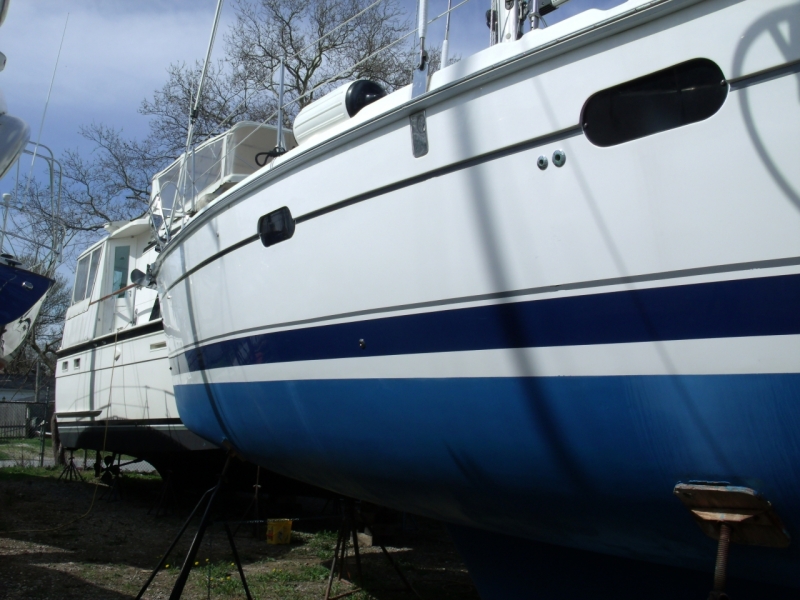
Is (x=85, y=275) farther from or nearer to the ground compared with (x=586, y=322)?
farther from the ground

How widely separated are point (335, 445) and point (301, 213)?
97 cm

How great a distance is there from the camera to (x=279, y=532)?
22.1 feet

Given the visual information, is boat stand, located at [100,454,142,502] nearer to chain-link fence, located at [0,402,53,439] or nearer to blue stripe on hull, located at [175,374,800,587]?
blue stripe on hull, located at [175,374,800,587]

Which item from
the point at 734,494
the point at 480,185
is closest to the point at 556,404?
the point at 734,494

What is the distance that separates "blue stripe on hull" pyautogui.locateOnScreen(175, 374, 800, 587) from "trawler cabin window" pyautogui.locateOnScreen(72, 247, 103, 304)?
25.3 feet

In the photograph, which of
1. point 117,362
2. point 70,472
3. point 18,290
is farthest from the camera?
point 70,472

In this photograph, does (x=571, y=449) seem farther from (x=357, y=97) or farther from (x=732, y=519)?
(x=357, y=97)

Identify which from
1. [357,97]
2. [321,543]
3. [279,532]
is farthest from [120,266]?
[357,97]

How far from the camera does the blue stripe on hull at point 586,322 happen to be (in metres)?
1.79

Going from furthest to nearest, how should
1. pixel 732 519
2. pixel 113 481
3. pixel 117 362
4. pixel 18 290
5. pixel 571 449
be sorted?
pixel 113 481 < pixel 117 362 < pixel 18 290 < pixel 571 449 < pixel 732 519

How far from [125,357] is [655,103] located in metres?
7.46

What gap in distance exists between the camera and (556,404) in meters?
2.15

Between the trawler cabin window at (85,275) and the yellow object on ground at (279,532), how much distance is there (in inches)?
188

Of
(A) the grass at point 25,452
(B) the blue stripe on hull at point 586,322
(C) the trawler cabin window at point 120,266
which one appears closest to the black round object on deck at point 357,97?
(B) the blue stripe on hull at point 586,322
